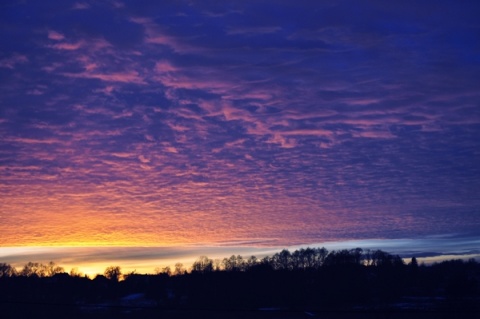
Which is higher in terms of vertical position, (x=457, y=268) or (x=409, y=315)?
(x=457, y=268)

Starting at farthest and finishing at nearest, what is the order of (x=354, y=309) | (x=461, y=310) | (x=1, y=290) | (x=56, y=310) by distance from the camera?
1. (x=1, y=290)
2. (x=56, y=310)
3. (x=354, y=309)
4. (x=461, y=310)

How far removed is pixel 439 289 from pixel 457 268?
588 centimetres

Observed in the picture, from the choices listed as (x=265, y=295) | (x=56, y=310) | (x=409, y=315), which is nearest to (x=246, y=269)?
(x=265, y=295)

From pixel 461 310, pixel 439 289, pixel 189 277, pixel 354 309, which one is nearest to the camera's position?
pixel 461 310

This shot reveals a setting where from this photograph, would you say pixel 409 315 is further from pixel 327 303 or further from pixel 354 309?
pixel 327 303

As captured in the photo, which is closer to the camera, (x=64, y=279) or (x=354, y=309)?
(x=354, y=309)

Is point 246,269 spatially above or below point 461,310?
above

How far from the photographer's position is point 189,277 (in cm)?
5319

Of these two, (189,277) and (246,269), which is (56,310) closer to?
(189,277)

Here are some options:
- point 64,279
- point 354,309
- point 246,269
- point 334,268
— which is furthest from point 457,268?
point 64,279

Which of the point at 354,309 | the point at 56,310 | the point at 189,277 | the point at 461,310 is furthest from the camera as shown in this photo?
the point at 189,277

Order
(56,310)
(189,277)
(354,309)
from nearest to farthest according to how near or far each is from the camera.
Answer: (354,309), (56,310), (189,277)

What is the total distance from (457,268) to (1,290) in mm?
33846

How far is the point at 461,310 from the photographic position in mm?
34938
